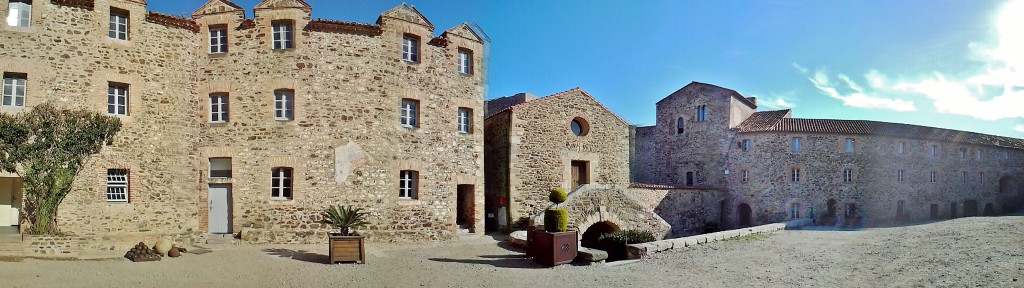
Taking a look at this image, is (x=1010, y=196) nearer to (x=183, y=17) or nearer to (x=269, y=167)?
(x=269, y=167)

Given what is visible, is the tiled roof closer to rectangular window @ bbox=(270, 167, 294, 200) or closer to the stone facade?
the stone facade

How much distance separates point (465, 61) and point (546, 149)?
4629 mm

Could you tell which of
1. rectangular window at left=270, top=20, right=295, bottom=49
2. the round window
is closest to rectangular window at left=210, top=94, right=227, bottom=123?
rectangular window at left=270, top=20, right=295, bottom=49

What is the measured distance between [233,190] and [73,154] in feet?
12.4

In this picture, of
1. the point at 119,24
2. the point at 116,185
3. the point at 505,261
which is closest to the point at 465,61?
the point at 505,261

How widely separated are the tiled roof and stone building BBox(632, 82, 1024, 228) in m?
0.07

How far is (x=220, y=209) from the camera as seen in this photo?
15352mm

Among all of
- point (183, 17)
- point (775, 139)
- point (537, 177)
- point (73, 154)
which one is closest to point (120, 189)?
point (73, 154)

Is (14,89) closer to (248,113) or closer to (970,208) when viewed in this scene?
(248,113)

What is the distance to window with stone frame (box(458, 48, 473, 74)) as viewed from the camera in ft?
59.9

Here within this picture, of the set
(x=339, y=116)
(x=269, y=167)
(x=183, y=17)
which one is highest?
(x=183, y=17)

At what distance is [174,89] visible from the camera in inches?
588

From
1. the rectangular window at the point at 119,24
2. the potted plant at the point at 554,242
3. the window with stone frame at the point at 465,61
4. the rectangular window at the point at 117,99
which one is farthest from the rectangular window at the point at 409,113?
the rectangular window at the point at 119,24

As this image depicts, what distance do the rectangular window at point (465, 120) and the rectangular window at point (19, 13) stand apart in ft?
39.1
